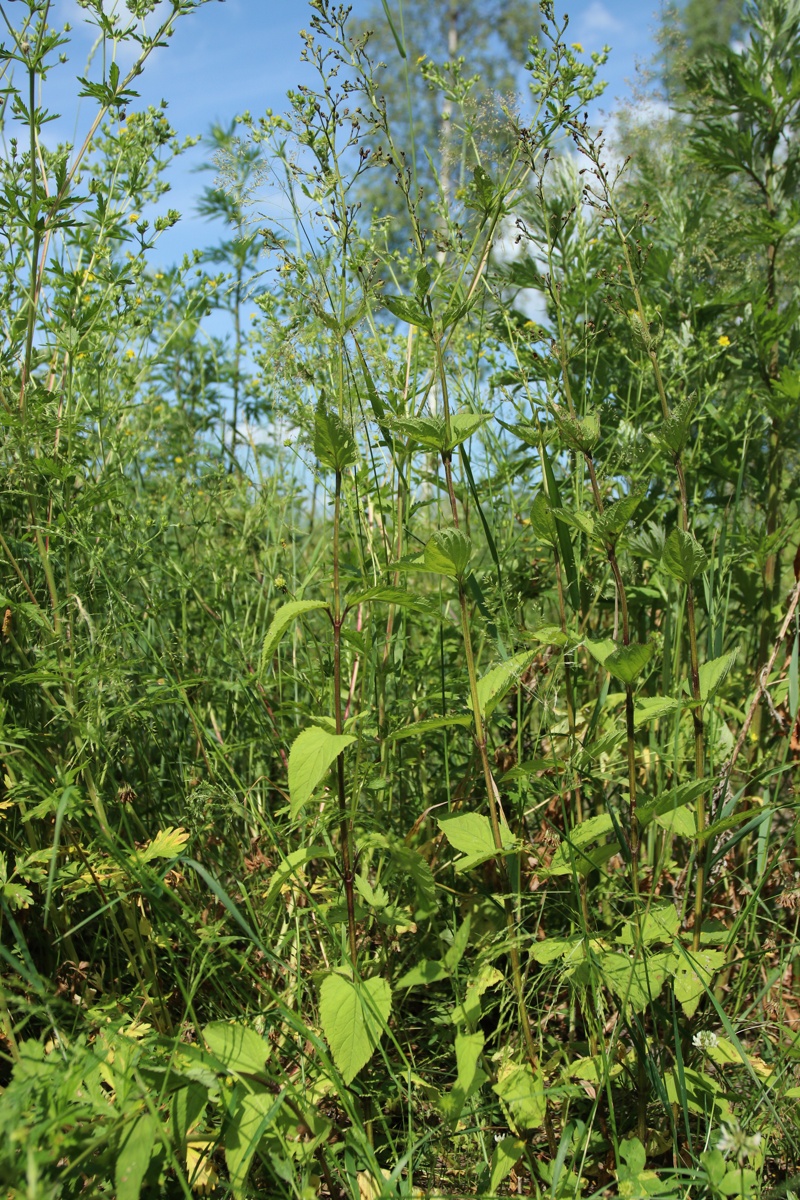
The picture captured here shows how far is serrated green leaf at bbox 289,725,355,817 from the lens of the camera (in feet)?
3.64

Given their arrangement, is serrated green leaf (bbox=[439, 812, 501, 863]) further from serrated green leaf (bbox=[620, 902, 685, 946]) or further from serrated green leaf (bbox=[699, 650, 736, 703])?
serrated green leaf (bbox=[699, 650, 736, 703])

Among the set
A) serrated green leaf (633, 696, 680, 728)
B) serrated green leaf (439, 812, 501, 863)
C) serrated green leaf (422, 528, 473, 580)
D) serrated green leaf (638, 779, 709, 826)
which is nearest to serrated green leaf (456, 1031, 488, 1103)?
serrated green leaf (439, 812, 501, 863)

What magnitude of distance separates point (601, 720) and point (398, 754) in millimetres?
416

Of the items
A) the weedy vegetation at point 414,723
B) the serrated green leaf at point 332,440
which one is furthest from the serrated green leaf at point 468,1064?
the serrated green leaf at point 332,440

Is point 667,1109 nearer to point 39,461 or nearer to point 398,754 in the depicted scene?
point 398,754

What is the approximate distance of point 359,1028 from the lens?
1171 mm

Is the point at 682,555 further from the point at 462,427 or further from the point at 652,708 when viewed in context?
the point at 462,427

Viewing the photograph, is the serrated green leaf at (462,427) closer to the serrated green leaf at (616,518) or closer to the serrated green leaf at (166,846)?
the serrated green leaf at (616,518)

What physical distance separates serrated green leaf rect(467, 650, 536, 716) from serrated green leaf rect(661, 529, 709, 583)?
0.77 ft

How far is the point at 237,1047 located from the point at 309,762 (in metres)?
0.39

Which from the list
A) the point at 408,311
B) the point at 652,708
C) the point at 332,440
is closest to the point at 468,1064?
the point at 652,708

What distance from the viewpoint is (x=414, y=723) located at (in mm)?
1532

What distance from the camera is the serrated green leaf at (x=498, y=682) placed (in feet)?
4.17

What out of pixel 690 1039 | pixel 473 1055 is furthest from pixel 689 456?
pixel 473 1055
